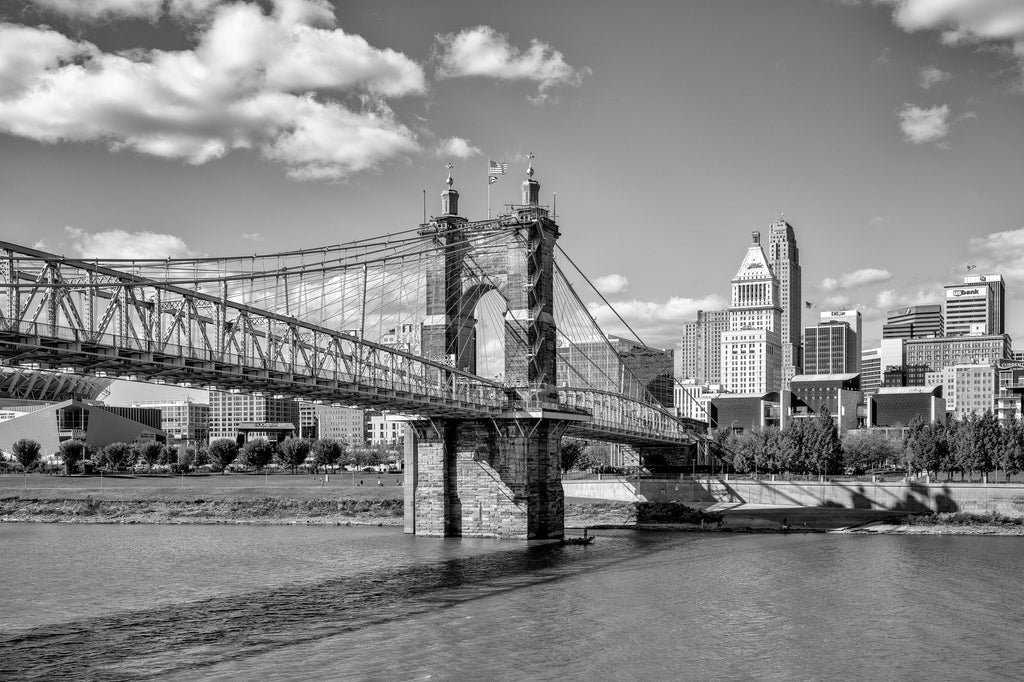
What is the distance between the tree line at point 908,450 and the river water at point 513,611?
31.1m

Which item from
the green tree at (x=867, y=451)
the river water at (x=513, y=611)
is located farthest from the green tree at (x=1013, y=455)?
the river water at (x=513, y=611)

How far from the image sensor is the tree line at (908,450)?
102250 millimetres

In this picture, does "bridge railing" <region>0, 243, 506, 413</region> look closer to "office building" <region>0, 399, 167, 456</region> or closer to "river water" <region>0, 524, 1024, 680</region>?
"river water" <region>0, 524, 1024, 680</region>

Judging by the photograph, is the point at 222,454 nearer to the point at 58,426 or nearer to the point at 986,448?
the point at 58,426

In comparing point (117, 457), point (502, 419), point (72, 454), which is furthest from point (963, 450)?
point (72, 454)

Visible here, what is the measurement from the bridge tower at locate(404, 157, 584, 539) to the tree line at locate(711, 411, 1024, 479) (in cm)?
4360

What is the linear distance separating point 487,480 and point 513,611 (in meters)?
27.7

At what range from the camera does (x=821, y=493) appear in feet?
313

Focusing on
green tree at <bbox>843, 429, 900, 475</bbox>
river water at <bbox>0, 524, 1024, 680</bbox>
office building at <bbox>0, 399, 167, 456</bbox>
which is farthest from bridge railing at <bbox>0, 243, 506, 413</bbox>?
office building at <bbox>0, 399, 167, 456</bbox>

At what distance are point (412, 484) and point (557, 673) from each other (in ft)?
144

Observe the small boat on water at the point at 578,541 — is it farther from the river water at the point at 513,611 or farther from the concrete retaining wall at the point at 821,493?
the concrete retaining wall at the point at 821,493

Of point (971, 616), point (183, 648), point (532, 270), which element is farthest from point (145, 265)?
point (971, 616)

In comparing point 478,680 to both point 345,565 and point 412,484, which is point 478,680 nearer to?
point 345,565

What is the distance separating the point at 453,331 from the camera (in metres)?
80.8
